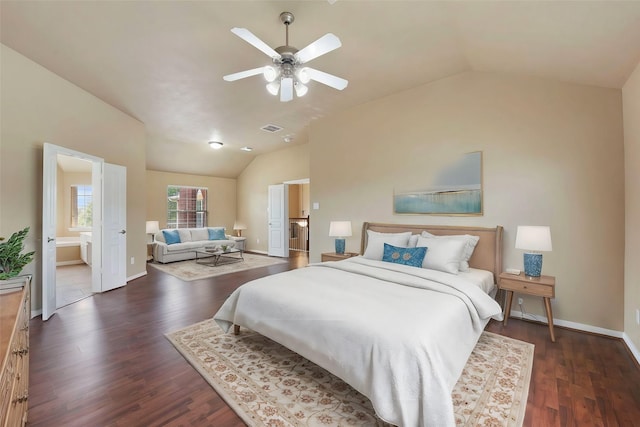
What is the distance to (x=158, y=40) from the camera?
2.81m

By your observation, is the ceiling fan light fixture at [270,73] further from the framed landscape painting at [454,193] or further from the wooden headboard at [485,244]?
the wooden headboard at [485,244]

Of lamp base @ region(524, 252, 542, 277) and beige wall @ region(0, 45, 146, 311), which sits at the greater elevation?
beige wall @ region(0, 45, 146, 311)

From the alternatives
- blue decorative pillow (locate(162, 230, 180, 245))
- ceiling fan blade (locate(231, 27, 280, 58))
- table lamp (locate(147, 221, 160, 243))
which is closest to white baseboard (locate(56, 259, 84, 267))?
table lamp (locate(147, 221, 160, 243))

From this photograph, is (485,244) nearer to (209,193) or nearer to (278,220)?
(278,220)

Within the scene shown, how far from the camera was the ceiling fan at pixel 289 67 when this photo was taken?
214cm

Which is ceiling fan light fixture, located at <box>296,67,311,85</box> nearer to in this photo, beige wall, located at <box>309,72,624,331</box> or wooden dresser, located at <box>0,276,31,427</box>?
beige wall, located at <box>309,72,624,331</box>

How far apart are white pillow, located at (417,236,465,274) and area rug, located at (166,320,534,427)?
766 millimetres

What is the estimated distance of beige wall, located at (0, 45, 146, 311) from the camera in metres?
2.98

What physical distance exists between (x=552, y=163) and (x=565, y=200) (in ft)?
1.41

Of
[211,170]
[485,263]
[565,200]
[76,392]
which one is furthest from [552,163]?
[211,170]

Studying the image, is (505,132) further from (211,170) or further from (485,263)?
(211,170)

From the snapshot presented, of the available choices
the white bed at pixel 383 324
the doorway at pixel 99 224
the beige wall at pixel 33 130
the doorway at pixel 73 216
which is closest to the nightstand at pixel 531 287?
the white bed at pixel 383 324

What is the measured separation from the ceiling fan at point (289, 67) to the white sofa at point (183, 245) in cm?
559

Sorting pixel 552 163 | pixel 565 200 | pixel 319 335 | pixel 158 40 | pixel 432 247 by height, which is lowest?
pixel 319 335
